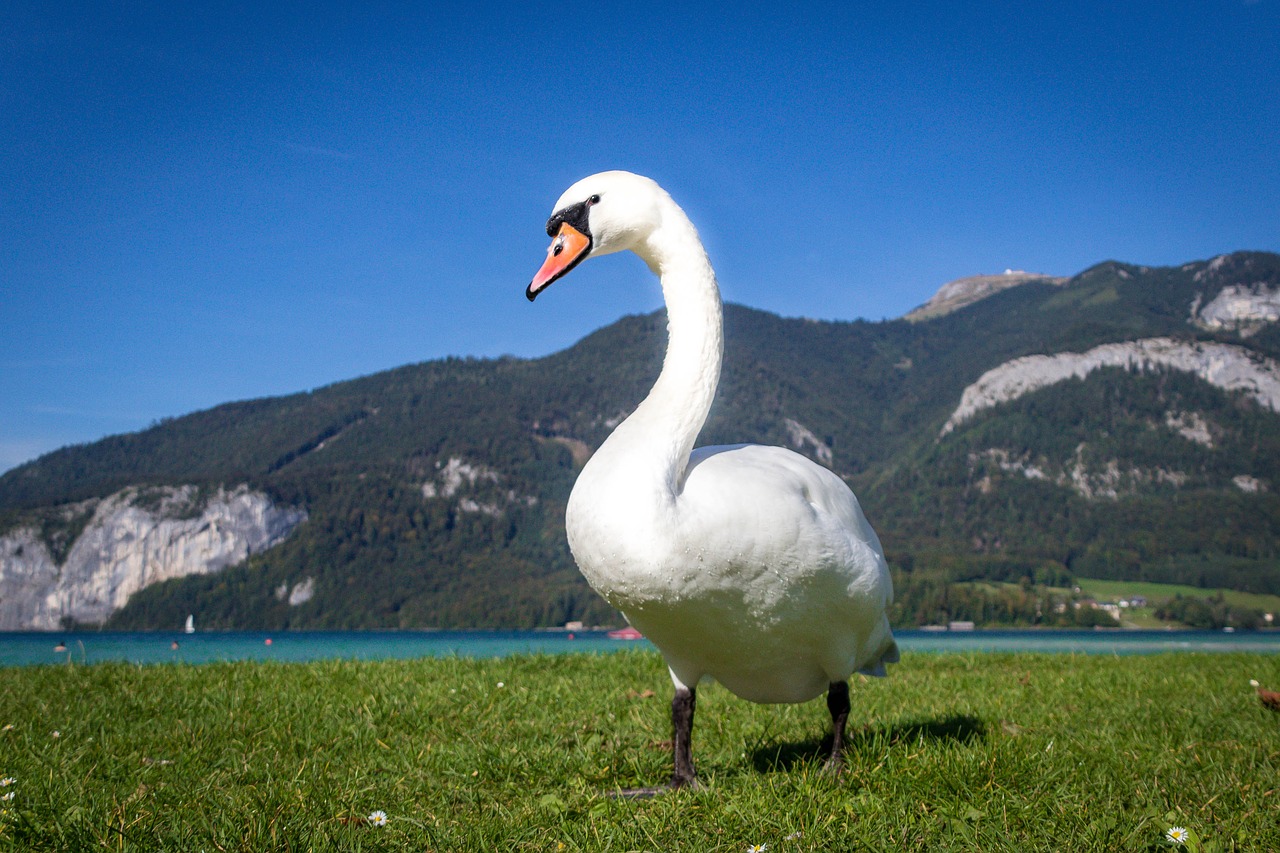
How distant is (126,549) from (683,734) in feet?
559

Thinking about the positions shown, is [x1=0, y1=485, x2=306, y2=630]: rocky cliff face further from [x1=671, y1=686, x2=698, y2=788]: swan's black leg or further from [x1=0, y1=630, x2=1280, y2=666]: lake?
[x1=671, y1=686, x2=698, y2=788]: swan's black leg

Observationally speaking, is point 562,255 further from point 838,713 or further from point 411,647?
point 411,647

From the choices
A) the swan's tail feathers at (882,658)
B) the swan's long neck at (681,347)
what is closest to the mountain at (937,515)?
the swan's tail feathers at (882,658)

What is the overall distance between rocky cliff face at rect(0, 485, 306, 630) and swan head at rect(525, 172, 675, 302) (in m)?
165

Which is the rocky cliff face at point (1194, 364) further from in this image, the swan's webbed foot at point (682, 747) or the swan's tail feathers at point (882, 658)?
the swan's webbed foot at point (682, 747)

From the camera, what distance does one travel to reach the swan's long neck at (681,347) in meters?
4.21

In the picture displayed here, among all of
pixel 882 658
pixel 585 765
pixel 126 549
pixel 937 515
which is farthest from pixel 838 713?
pixel 937 515

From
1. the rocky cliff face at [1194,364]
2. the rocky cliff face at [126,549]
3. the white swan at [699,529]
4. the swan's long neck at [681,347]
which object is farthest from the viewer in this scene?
the rocky cliff face at [1194,364]

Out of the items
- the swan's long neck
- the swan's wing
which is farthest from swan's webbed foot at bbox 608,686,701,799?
the swan's long neck

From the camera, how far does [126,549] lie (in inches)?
6004

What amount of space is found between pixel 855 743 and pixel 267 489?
177 meters

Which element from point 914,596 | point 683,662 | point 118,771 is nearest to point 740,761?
point 683,662

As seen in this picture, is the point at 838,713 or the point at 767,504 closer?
the point at 767,504

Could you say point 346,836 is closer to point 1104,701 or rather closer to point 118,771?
point 118,771
